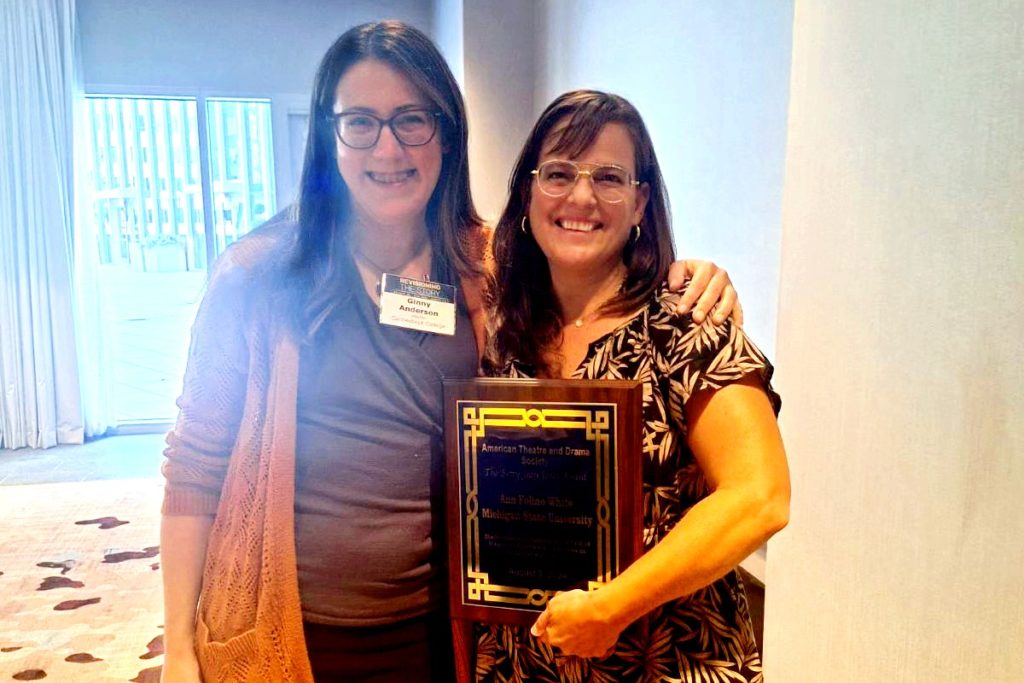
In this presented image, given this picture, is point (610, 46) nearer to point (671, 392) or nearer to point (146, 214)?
point (671, 392)

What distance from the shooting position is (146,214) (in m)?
5.81

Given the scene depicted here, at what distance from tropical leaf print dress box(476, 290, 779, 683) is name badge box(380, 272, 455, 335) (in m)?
0.25

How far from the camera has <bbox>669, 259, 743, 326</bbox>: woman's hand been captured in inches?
37.9

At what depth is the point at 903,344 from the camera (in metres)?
1.43

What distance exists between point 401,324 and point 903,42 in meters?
1.08

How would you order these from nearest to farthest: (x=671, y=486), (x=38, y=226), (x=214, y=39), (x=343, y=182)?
(x=671, y=486) → (x=343, y=182) → (x=38, y=226) → (x=214, y=39)

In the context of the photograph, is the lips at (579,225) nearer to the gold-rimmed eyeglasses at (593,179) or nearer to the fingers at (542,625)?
the gold-rimmed eyeglasses at (593,179)

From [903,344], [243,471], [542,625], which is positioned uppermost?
[903,344]

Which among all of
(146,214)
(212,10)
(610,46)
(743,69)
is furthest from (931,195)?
(146,214)

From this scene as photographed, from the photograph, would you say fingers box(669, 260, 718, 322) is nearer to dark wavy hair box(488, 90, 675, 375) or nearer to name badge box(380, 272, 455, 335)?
dark wavy hair box(488, 90, 675, 375)

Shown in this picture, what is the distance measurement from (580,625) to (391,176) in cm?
68

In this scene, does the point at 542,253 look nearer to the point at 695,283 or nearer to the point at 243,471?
the point at 695,283

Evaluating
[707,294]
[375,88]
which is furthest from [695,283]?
[375,88]

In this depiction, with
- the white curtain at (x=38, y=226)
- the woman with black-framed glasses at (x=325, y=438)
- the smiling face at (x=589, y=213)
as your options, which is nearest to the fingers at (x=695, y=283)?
the smiling face at (x=589, y=213)
